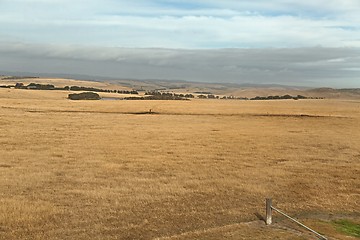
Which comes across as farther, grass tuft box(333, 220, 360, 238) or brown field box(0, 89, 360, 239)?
brown field box(0, 89, 360, 239)

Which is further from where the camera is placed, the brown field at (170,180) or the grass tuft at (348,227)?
the brown field at (170,180)

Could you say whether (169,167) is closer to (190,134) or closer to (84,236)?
(84,236)

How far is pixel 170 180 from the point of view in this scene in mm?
22203

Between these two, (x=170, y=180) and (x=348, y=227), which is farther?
(x=170, y=180)

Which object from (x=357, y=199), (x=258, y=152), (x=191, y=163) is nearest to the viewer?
(x=357, y=199)

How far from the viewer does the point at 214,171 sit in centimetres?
2462

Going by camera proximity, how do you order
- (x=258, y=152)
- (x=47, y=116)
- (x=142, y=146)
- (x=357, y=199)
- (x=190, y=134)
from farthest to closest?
1. (x=47, y=116)
2. (x=190, y=134)
3. (x=142, y=146)
4. (x=258, y=152)
5. (x=357, y=199)

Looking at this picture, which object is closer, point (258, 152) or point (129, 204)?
point (129, 204)

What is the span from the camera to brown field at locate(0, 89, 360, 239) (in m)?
15.2

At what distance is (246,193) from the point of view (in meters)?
20.1

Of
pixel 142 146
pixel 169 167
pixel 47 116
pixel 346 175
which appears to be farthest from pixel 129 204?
pixel 47 116

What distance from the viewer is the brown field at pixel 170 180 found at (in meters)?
15.2

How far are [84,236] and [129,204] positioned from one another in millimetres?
3905

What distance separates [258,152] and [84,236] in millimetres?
19558
